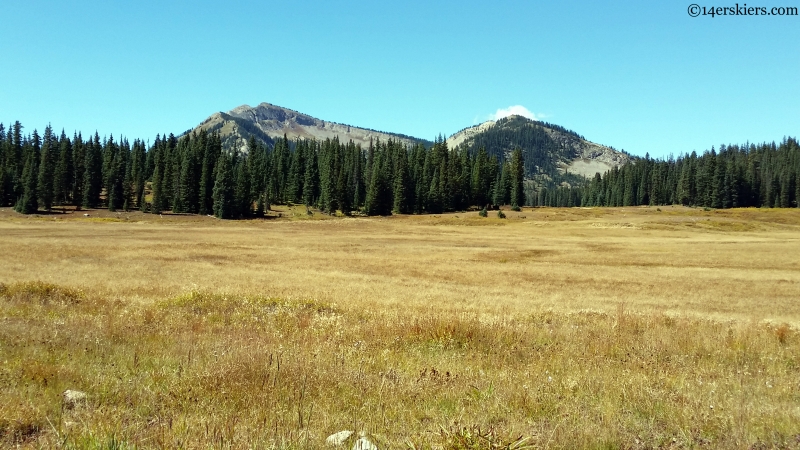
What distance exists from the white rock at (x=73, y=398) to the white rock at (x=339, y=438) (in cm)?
340

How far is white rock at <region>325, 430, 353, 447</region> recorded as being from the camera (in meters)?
4.73

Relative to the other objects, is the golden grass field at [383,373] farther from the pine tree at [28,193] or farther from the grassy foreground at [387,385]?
the pine tree at [28,193]

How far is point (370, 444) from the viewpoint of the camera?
465 cm

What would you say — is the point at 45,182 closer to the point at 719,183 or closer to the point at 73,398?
the point at 73,398

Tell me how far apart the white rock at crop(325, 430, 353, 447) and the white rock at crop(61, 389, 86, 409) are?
11.1 ft

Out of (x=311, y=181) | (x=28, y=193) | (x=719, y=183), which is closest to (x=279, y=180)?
(x=311, y=181)

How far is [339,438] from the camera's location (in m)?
4.88

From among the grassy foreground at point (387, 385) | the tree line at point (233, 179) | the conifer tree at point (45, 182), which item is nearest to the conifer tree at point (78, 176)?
the tree line at point (233, 179)

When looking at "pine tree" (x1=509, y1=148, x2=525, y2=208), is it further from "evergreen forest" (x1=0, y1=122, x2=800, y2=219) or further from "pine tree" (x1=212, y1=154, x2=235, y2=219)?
"pine tree" (x1=212, y1=154, x2=235, y2=219)

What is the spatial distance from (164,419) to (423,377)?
12.1ft

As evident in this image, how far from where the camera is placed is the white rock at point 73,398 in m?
5.83

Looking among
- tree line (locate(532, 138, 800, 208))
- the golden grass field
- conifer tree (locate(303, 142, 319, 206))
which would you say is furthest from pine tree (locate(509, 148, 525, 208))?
the golden grass field

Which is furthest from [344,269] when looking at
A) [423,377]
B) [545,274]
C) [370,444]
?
[370,444]

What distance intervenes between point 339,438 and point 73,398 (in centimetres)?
366
